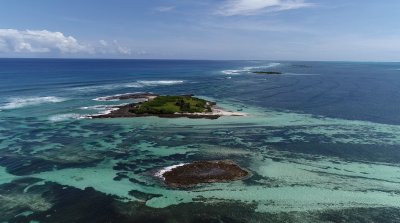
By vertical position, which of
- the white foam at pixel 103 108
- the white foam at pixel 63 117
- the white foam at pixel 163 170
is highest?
the white foam at pixel 103 108

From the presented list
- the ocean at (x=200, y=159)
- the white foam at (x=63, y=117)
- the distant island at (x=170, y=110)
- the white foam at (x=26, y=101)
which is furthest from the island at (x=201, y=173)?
the white foam at (x=26, y=101)

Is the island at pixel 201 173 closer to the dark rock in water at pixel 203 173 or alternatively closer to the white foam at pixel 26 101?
the dark rock in water at pixel 203 173

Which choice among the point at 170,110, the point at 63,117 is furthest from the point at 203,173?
the point at 63,117

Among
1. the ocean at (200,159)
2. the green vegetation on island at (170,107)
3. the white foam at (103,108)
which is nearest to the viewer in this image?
the ocean at (200,159)

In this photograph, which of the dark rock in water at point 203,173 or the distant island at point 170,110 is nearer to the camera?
the dark rock in water at point 203,173

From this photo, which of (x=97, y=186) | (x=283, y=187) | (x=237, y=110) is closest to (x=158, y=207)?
(x=97, y=186)

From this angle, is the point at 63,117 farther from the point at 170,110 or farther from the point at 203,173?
the point at 203,173

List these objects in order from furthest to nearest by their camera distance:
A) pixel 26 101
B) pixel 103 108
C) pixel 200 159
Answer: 1. pixel 26 101
2. pixel 103 108
3. pixel 200 159
